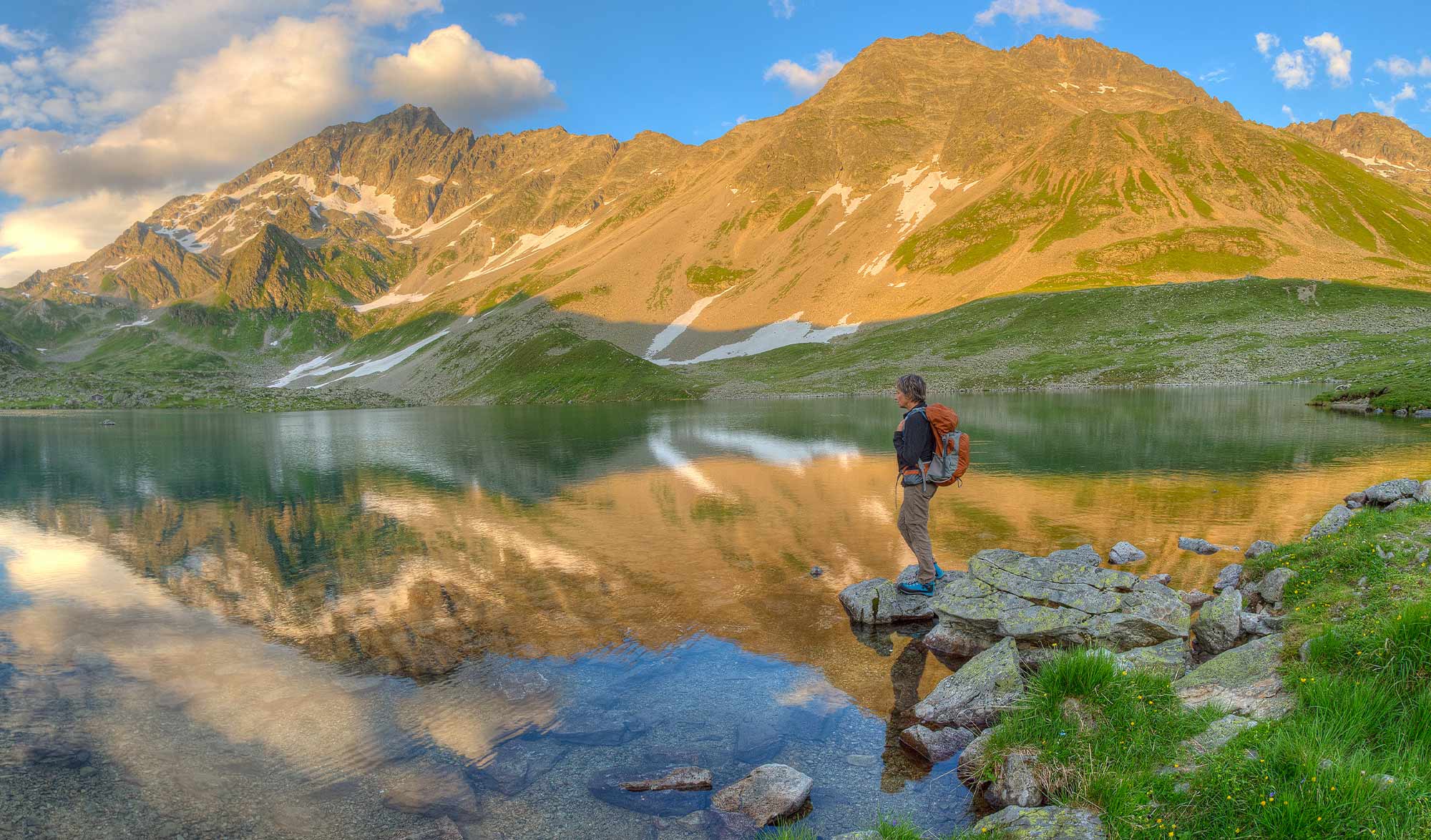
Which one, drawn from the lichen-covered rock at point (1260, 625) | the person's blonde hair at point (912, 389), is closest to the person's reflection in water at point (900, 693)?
the person's blonde hair at point (912, 389)

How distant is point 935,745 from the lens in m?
10.0

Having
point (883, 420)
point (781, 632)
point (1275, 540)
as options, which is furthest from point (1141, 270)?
point (781, 632)

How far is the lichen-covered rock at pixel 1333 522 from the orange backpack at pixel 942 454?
986cm

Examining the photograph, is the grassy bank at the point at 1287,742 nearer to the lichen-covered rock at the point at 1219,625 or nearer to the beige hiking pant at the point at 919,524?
the lichen-covered rock at the point at 1219,625

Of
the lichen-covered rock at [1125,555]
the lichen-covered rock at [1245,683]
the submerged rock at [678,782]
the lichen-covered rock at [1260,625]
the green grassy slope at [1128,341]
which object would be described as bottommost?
the submerged rock at [678,782]

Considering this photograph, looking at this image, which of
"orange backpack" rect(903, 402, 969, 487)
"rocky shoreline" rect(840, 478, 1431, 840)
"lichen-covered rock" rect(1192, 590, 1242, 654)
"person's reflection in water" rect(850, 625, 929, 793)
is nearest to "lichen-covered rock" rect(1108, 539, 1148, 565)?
"rocky shoreline" rect(840, 478, 1431, 840)

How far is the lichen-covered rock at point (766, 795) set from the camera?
8.64 meters

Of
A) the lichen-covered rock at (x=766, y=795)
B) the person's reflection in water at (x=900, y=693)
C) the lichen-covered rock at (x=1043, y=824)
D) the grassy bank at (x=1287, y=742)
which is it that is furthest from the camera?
the person's reflection in water at (x=900, y=693)

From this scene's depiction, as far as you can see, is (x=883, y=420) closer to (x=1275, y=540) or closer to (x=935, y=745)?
(x=1275, y=540)

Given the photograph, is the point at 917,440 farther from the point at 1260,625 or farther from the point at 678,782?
the point at 678,782

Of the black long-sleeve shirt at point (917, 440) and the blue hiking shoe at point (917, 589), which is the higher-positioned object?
the black long-sleeve shirt at point (917, 440)

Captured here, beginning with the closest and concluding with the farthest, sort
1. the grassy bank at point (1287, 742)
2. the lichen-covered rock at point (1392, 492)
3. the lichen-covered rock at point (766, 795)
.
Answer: the grassy bank at point (1287, 742) < the lichen-covered rock at point (766, 795) < the lichen-covered rock at point (1392, 492)

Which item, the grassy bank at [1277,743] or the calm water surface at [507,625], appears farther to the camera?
the calm water surface at [507,625]

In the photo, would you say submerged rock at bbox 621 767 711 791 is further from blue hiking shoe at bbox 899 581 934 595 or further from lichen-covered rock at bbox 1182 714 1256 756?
blue hiking shoe at bbox 899 581 934 595
